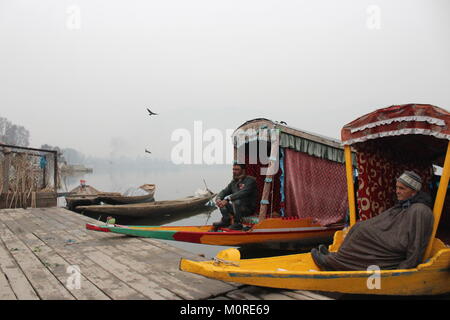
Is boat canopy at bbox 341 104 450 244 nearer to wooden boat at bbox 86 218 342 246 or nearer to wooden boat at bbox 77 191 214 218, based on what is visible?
wooden boat at bbox 86 218 342 246

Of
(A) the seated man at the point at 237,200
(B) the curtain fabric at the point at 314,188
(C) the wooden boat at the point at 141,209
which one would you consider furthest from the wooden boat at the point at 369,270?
(C) the wooden boat at the point at 141,209

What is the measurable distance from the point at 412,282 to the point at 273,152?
3752 millimetres

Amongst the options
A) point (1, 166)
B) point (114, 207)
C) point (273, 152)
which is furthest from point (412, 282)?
point (1, 166)

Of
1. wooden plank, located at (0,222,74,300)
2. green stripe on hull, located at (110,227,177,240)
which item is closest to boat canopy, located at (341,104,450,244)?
green stripe on hull, located at (110,227,177,240)

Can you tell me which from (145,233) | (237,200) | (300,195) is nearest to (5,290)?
(145,233)

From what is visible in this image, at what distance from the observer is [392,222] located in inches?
124

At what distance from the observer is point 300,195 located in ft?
21.4

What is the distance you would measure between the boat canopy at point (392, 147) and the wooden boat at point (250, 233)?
1.75 m

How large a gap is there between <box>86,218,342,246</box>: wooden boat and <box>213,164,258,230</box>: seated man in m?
0.28

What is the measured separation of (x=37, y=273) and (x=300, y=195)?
5.06 m

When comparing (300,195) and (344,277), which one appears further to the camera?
(300,195)

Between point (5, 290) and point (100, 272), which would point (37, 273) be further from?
point (100, 272)
